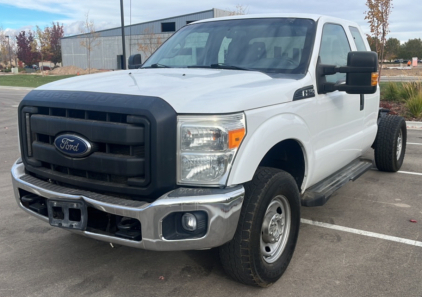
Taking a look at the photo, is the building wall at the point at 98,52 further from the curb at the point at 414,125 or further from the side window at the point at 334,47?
the side window at the point at 334,47

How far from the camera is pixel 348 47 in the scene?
4781 millimetres

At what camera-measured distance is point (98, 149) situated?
9.61ft

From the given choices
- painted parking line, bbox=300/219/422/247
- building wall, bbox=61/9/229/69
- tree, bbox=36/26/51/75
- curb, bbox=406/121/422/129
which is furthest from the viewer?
tree, bbox=36/26/51/75

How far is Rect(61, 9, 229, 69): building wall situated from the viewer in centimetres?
4062

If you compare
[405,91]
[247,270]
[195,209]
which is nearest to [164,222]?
[195,209]

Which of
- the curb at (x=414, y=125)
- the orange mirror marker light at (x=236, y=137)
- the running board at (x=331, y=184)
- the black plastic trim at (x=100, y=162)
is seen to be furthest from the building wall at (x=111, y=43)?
the orange mirror marker light at (x=236, y=137)

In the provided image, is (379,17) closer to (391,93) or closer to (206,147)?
(391,93)

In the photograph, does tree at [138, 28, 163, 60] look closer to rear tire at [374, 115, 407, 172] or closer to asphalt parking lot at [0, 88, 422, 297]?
rear tire at [374, 115, 407, 172]

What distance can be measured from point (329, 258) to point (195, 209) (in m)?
1.60

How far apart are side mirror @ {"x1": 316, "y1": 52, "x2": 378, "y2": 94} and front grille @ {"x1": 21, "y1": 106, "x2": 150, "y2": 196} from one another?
183 centimetres

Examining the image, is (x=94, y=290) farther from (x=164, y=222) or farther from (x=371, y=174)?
(x=371, y=174)

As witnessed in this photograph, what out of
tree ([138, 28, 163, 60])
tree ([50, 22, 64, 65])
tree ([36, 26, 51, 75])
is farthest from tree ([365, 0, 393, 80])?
tree ([50, 22, 64, 65])

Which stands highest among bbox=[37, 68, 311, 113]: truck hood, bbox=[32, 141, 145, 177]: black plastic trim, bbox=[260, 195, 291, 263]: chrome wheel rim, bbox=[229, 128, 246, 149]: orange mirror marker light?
bbox=[37, 68, 311, 113]: truck hood

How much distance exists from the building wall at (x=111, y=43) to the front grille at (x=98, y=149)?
35.5 metres
